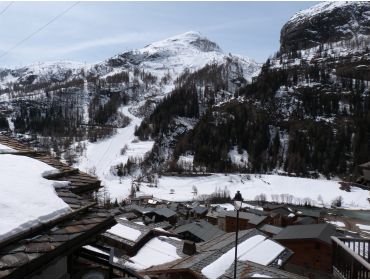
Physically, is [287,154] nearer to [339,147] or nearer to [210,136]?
[339,147]

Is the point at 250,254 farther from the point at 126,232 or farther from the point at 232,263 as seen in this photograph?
the point at 126,232

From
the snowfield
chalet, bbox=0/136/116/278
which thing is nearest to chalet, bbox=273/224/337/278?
chalet, bbox=0/136/116/278

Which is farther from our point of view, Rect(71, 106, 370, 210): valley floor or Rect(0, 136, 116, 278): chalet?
Rect(71, 106, 370, 210): valley floor

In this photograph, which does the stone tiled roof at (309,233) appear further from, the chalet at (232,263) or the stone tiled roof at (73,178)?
the stone tiled roof at (73,178)

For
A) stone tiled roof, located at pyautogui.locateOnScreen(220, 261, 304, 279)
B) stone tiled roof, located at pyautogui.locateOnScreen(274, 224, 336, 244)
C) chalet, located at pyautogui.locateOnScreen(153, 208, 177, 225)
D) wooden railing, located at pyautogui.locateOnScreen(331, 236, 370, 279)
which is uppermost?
wooden railing, located at pyautogui.locateOnScreen(331, 236, 370, 279)

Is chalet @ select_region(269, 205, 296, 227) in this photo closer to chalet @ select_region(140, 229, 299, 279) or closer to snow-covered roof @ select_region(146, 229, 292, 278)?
snow-covered roof @ select_region(146, 229, 292, 278)

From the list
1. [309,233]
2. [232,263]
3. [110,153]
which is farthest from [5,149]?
[110,153]
